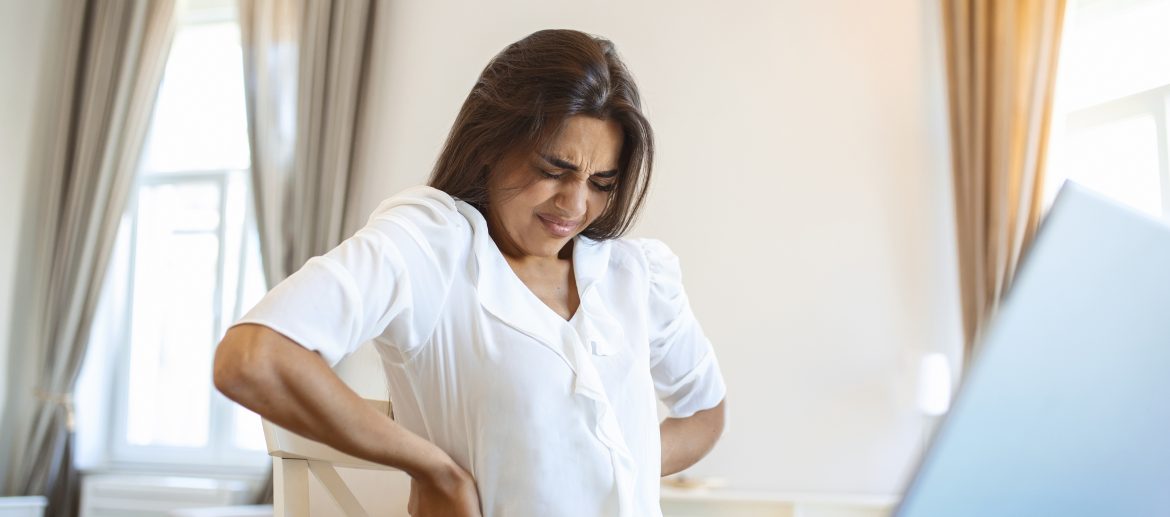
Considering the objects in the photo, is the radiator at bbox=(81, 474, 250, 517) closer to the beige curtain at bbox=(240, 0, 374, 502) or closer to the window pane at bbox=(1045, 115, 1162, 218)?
the beige curtain at bbox=(240, 0, 374, 502)

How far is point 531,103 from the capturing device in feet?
4.52

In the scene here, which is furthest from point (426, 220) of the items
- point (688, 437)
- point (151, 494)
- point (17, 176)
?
point (17, 176)

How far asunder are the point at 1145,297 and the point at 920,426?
3.49 metres

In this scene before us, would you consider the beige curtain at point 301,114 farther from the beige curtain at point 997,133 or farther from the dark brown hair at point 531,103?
the dark brown hair at point 531,103

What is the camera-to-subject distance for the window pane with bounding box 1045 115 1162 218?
3371 mm

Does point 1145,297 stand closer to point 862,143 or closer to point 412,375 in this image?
point 412,375

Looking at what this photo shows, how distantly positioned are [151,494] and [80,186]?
157 centimetres

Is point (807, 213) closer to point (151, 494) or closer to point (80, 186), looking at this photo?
point (151, 494)

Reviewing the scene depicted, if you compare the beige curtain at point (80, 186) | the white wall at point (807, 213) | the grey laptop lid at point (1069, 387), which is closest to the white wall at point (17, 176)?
the beige curtain at point (80, 186)

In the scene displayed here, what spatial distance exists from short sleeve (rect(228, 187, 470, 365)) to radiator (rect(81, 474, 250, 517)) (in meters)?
3.88

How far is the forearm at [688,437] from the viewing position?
173 cm

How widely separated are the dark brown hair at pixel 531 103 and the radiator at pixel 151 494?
Result: 3.82 meters

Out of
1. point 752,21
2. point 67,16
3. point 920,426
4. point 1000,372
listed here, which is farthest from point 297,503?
point 67,16

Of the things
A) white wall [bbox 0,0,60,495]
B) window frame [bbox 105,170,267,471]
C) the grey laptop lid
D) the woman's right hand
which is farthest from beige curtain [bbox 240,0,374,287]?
the grey laptop lid
